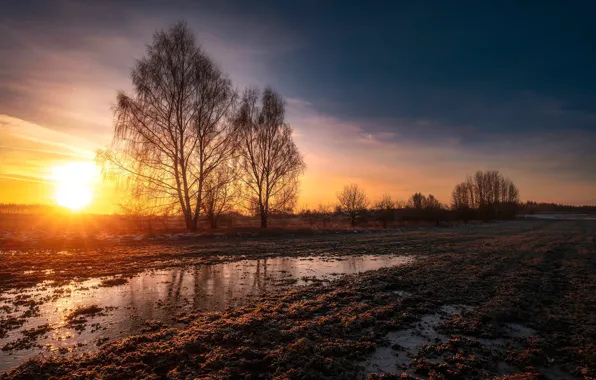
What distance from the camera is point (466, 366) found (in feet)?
12.7

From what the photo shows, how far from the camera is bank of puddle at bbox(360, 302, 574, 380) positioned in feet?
12.6

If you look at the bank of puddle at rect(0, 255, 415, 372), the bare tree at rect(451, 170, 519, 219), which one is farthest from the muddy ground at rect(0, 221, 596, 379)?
the bare tree at rect(451, 170, 519, 219)

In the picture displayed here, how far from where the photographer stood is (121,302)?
6.56 metres

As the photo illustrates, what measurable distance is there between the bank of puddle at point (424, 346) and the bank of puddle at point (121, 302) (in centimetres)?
332

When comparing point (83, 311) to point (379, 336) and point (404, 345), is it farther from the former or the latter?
point (404, 345)

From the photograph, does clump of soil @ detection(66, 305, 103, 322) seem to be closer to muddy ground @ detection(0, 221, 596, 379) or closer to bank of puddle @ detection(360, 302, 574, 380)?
muddy ground @ detection(0, 221, 596, 379)

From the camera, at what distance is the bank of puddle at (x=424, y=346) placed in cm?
384

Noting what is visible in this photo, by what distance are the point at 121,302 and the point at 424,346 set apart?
19.4ft

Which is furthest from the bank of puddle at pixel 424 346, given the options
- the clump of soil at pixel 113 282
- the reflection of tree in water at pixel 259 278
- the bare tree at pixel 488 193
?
the bare tree at pixel 488 193

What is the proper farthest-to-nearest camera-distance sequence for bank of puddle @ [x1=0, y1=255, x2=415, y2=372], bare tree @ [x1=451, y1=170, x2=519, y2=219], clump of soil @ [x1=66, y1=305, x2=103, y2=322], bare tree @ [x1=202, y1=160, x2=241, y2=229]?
bare tree @ [x1=451, y1=170, x2=519, y2=219], bare tree @ [x1=202, y1=160, x2=241, y2=229], clump of soil @ [x1=66, y1=305, x2=103, y2=322], bank of puddle @ [x1=0, y1=255, x2=415, y2=372]

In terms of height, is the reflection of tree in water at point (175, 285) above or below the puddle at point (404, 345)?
above

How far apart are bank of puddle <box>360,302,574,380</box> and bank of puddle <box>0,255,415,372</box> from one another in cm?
332

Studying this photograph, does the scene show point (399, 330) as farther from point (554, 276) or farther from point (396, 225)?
point (396, 225)

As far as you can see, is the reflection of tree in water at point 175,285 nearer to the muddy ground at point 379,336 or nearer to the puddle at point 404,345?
the muddy ground at point 379,336
